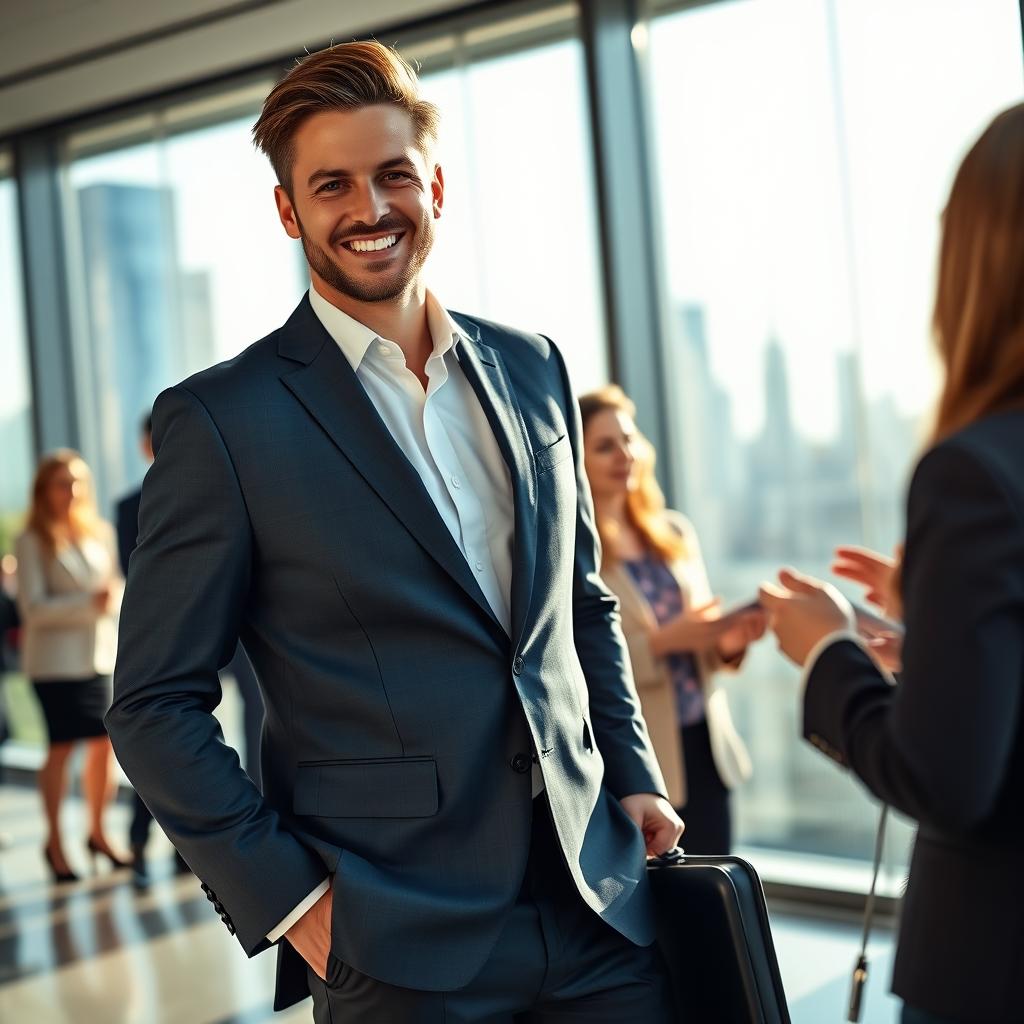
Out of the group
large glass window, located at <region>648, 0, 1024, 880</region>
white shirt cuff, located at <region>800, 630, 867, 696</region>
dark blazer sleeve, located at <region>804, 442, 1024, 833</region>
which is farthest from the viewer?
large glass window, located at <region>648, 0, 1024, 880</region>

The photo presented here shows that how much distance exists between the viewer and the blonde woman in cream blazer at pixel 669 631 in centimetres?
355

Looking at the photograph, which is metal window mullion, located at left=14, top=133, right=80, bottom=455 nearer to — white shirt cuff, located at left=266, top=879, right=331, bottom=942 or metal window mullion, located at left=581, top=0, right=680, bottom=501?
metal window mullion, located at left=581, top=0, right=680, bottom=501

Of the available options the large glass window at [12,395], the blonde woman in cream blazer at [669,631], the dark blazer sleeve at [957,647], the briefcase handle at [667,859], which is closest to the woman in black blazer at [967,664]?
the dark blazer sleeve at [957,647]

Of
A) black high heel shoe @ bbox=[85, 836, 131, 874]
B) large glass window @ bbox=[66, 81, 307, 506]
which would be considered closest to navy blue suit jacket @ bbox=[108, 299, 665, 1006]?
black high heel shoe @ bbox=[85, 836, 131, 874]

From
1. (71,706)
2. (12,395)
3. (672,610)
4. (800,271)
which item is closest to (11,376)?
(12,395)

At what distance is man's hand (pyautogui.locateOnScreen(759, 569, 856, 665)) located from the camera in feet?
4.89

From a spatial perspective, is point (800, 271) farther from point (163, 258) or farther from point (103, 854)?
point (103, 854)

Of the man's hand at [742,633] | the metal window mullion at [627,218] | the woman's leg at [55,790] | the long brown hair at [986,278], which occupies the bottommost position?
the woman's leg at [55,790]

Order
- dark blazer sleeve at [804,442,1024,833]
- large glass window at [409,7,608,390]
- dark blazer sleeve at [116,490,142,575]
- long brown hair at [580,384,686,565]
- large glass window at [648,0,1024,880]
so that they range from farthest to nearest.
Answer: large glass window at [409,7,608,390] → dark blazer sleeve at [116,490,142,575] → large glass window at [648,0,1024,880] → long brown hair at [580,384,686,565] → dark blazer sleeve at [804,442,1024,833]

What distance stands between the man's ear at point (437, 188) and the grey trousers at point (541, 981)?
2.85 ft

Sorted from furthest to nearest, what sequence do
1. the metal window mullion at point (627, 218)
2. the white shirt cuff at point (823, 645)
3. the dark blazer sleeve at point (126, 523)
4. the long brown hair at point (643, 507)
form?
the dark blazer sleeve at point (126, 523)
the metal window mullion at point (627, 218)
the long brown hair at point (643, 507)
the white shirt cuff at point (823, 645)

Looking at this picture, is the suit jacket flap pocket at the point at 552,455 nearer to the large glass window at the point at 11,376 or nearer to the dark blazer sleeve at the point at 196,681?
the dark blazer sleeve at the point at 196,681

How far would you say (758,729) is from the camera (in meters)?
5.10

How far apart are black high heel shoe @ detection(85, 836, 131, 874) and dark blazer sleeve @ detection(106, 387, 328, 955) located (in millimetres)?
4367
